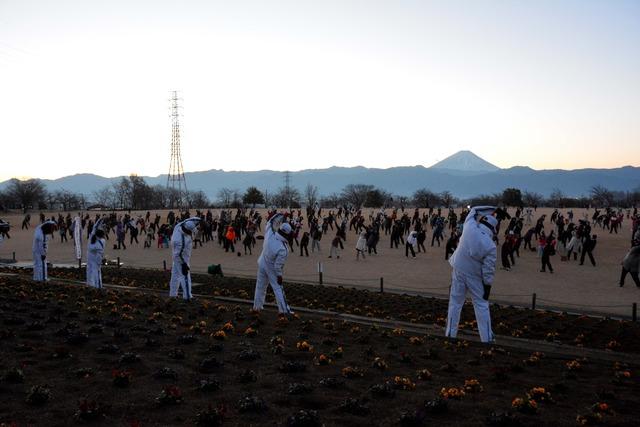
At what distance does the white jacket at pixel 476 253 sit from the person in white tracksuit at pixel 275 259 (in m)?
3.95

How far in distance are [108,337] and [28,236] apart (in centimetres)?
4857

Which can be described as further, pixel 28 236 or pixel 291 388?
pixel 28 236

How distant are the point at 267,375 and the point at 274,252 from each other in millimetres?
5303

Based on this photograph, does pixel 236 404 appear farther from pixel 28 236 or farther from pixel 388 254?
pixel 28 236

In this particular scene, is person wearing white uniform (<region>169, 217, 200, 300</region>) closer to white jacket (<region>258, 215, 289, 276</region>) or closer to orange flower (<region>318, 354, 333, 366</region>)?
white jacket (<region>258, 215, 289, 276</region>)

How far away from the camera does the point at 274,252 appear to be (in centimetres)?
1223

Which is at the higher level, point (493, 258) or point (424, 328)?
point (493, 258)

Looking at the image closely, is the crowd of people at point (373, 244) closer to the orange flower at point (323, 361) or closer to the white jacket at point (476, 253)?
the white jacket at point (476, 253)

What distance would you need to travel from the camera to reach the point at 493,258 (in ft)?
31.9

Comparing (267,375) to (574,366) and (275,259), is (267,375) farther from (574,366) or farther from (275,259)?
(275,259)

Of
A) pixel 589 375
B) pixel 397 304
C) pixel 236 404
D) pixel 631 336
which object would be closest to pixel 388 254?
pixel 397 304

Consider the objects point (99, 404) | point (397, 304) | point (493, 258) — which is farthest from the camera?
point (397, 304)

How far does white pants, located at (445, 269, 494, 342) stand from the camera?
31.7ft

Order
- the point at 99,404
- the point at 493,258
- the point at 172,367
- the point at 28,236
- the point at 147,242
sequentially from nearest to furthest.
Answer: the point at 99,404 → the point at 172,367 → the point at 493,258 → the point at 147,242 → the point at 28,236
